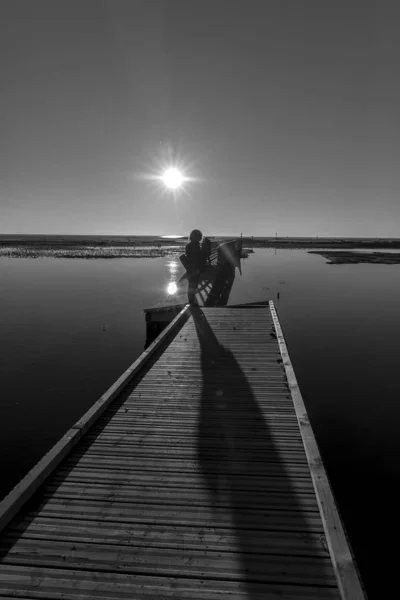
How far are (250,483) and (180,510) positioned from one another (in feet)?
2.83

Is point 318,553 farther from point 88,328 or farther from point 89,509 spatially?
point 88,328

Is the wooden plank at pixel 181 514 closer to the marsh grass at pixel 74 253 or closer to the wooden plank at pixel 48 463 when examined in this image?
the wooden plank at pixel 48 463

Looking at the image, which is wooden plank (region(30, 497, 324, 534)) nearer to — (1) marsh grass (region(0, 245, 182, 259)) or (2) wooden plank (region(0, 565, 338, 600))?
(2) wooden plank (region(0, 565, 338, 600))

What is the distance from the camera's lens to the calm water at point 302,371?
6496 mm

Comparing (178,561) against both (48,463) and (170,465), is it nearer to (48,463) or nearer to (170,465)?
(170,465)

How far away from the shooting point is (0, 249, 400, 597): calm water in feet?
21.3

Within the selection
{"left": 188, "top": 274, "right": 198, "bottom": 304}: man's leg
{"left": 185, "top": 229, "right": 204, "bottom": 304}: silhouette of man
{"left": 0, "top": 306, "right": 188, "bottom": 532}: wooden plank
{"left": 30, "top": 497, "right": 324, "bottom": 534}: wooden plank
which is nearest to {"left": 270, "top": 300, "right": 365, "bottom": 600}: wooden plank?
{"left": 30, "top": 497, "right": 324, "bottom": 534}: wooden plank

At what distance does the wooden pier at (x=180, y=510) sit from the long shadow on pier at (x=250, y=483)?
0.04ft

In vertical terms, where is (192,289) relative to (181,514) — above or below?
above

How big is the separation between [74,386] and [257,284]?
2309 centimetres

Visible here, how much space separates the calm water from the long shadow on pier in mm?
2427

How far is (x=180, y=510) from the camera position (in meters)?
3.55

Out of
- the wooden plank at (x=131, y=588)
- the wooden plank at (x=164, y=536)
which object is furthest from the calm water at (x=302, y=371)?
the wooden plank at (x=131, y=588)

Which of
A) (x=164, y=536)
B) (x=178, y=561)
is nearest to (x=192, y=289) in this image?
(x=164, y=536)
